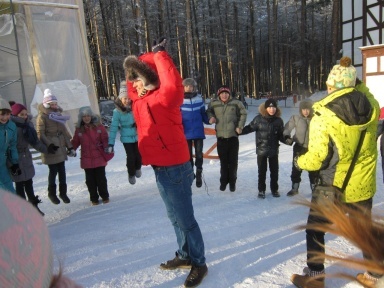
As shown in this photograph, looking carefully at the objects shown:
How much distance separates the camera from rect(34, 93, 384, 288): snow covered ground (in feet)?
10.1

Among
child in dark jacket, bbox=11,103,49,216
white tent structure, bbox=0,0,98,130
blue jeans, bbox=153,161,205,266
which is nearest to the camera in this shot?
blue jeans, bbox=153,161,205,266

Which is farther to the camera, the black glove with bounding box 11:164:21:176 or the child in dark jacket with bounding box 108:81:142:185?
the child in dark jacket with bounding box 108:81:142:185

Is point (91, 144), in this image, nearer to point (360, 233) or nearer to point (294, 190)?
point (294, 190)

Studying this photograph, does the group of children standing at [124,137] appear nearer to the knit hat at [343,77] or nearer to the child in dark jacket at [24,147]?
the child in dark jacket at [24,147]

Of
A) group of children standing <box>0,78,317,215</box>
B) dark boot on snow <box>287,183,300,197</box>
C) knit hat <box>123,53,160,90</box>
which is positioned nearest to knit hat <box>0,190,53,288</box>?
knit hat <box>123,53,160,90</box>

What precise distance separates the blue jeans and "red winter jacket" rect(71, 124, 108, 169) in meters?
2.50

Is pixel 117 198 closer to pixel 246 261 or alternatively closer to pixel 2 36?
pixel 246 261

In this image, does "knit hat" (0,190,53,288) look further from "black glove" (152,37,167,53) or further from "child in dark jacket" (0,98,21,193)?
"child in dark jacket" (0,98,21,193)

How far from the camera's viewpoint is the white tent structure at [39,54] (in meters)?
10.5

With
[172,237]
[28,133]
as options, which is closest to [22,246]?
[172,237]

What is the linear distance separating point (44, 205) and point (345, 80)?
15.5 ft

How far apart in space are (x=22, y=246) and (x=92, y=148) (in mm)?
4439

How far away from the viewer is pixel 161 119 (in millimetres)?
2680

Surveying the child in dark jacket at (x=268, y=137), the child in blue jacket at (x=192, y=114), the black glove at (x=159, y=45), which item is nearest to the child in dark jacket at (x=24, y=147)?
the child in blue jacket at (x=192, y=114)
